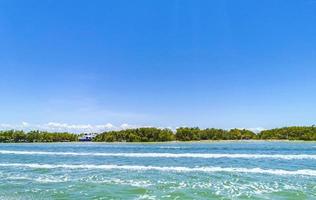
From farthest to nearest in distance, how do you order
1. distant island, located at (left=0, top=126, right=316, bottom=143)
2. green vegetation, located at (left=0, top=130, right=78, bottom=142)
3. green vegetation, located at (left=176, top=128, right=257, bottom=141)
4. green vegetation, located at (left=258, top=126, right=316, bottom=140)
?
green vegetation, located at (left=0, top=130, right=78, bottom=142)
green vegetation, located at (left=176, top=128, right=257, bottom=141)
distant island, located at (left=0, top=126, right=316, bottom=143)
green vegetation, located at (left=258, top=126, right=316, bottom=140)

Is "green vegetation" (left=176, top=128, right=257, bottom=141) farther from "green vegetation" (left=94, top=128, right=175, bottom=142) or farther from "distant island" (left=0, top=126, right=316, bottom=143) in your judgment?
"green vegetation" (left=94, top=128, right=175, bottom=142)

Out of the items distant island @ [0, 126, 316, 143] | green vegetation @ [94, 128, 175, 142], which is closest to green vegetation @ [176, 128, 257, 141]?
distant island @ [0, 126, 316, 143]

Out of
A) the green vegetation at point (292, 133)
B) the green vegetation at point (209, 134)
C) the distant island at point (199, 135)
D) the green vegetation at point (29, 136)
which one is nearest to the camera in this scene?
the green vegetation at point (292, 133)

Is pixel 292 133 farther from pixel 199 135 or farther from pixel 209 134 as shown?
pixel 199 135

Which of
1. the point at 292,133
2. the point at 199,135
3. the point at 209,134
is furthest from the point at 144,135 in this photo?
the point at 292,133

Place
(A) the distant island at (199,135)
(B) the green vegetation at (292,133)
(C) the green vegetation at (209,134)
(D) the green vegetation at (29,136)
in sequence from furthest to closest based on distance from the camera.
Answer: (D) the green vegetation at (29,136)
(C) the green vegetation at (209,134)
(A) the distant island at (199,135)
(B) the green vegetation at (292,133)

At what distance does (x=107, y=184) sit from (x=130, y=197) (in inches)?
144

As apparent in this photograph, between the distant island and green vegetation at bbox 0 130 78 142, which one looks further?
green vegetation at bbox 0 130 78 142

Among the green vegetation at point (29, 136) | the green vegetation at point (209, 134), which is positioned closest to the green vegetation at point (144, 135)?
the green vegetation at point (209, 134)

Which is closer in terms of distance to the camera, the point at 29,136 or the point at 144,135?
the point at 144,135

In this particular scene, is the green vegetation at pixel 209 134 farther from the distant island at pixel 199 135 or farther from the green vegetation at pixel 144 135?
the green vegetation at pixel 144 135

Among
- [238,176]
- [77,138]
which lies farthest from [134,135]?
[238,176]

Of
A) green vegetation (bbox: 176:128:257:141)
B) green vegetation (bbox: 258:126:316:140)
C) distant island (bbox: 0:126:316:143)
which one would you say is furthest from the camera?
green vegetation (bbox: 176:128:257:141)

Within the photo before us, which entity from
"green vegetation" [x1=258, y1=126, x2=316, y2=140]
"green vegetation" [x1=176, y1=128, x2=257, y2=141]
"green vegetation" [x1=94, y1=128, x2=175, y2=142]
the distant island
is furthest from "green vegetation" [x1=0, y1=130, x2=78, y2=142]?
"green vegetation" [x1=258, y1=126, x2=316, y2=140]
